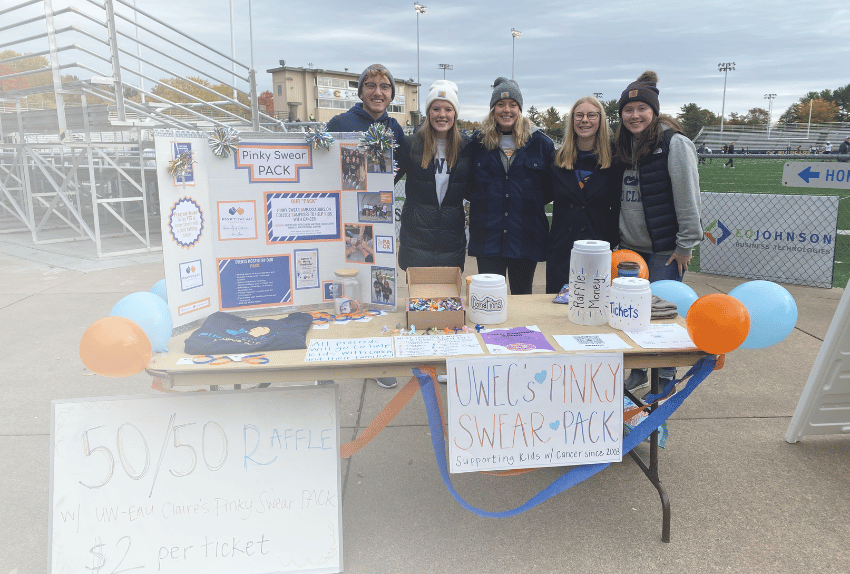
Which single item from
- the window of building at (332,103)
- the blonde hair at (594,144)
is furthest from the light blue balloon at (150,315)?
the window of building at (332,103)

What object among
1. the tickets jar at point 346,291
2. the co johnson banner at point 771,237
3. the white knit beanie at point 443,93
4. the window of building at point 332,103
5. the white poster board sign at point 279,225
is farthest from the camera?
the window of building at point 332,103

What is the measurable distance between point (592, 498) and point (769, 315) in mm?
1237

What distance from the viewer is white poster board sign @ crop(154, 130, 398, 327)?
8.16 ft

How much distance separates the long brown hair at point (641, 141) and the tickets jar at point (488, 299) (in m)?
1.46

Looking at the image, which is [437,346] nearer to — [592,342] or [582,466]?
[592,342]

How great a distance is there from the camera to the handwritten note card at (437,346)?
2221 millimetres

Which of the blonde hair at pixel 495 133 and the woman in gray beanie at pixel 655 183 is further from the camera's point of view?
the blonde hair at pixel 495 133

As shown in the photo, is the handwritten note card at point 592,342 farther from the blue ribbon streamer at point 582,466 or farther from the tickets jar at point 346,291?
the tickets jar at point 346,291

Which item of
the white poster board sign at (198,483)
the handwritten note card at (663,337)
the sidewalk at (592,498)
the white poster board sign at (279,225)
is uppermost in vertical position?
the white poster board sign at (279,225)

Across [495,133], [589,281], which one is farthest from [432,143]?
[589,281]

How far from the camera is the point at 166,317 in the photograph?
2234 mm

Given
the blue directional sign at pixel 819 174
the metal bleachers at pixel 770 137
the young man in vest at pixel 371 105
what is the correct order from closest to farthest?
the young man in vest at pixel 371 105 → the blue directional sign at pixel 819 174 → the metal bleachers at pixel 770 137

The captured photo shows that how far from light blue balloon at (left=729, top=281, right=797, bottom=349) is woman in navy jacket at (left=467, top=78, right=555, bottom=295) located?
4.86 ft

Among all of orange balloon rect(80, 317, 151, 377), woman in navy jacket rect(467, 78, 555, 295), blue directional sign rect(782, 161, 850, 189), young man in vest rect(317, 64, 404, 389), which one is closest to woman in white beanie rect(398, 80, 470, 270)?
woman in navy jacket rect(467, 78, 555, 295)
